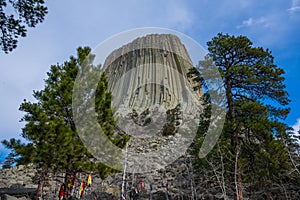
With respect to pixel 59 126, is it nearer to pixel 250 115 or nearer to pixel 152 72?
pixel 250 115

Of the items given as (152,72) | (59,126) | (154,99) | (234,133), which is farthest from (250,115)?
(152,72)

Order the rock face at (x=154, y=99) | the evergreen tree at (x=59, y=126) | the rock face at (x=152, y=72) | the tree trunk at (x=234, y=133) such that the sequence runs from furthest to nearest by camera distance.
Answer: the rock face at (x=152, y=72) < the rock face at (x=154, y=99) < the tree trunk at (x=234, y=133) < the evergreen tree at (x=59, y=126)

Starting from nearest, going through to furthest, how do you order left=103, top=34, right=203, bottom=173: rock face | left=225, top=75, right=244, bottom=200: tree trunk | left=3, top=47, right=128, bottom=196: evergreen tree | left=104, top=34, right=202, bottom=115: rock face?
left=3, top=47, right=128, bottom=196: evergreen tree
left=225, top=75, right=244, bottom=200: tree trunk
left=103, top=34, right=203, bottom=173: rock face
left=104, top=34, right=202, bottom=115: rock face

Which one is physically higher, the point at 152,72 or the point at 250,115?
the point at 152,72

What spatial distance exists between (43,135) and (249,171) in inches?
317

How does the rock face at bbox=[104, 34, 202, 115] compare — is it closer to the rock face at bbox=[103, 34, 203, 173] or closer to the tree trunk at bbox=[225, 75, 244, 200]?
the rock face at bbox=[103, 34, 203, 173]

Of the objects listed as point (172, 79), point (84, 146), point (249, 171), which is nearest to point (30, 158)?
point (84, 146)

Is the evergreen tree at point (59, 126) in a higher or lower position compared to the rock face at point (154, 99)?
lower

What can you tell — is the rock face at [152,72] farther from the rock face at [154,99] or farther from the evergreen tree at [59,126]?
the evergreen tree at [59,126]

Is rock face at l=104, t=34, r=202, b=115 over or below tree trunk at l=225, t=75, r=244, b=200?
over

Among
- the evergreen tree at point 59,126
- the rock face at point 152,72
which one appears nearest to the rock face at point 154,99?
the rock face at point 152,72

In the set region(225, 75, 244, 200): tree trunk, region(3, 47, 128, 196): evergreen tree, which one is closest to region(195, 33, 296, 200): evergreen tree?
region(225, 75, 244, 200): tree trunk

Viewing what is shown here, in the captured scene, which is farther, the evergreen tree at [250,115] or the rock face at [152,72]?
the rock face at [152,72]

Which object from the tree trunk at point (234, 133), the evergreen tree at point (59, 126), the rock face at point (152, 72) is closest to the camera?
the evergreen tree at point (59, 126)
